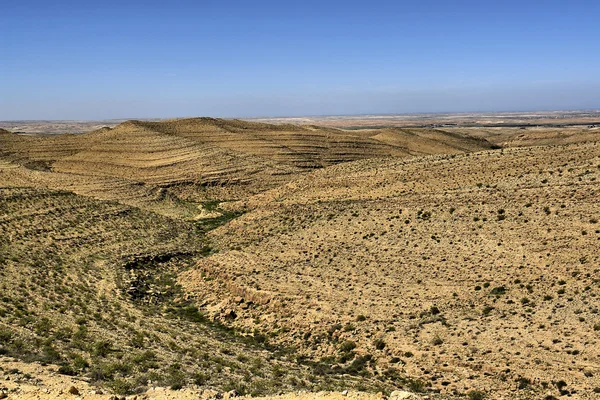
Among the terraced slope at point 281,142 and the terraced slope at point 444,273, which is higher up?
the terraced slope at point 281,142

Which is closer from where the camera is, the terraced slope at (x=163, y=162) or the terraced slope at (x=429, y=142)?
the terraced slope at (x=163, y=162)

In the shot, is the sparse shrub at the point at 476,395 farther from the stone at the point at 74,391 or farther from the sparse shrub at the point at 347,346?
the stone at the point at 74,391

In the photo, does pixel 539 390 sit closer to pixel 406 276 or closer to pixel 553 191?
pixel 406 276

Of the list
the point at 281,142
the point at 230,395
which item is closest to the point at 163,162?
the point at 281,142

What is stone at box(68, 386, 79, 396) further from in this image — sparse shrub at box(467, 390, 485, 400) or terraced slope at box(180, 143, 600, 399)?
sparse shrub at box(467, 390, 485, 400)

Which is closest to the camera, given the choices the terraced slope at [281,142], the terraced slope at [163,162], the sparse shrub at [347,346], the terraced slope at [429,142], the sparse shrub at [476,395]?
the sparse shrub at [476,395]

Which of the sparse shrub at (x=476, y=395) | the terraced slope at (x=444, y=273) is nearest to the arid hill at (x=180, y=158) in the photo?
Answer: the terraced slope at (x=444, y=273)

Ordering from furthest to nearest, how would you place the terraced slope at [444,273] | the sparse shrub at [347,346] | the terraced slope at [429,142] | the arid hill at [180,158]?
the terraced slope at [429,142] → the arid hill at [180,158] → the sparse shrub at [347,346] → the terraced slope at [444,273]

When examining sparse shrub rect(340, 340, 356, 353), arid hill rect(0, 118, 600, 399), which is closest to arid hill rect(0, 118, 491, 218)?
arid hill rect(0, 118, 600, 399)

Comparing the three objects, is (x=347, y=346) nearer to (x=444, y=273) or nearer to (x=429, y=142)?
(x=444, y=273)
